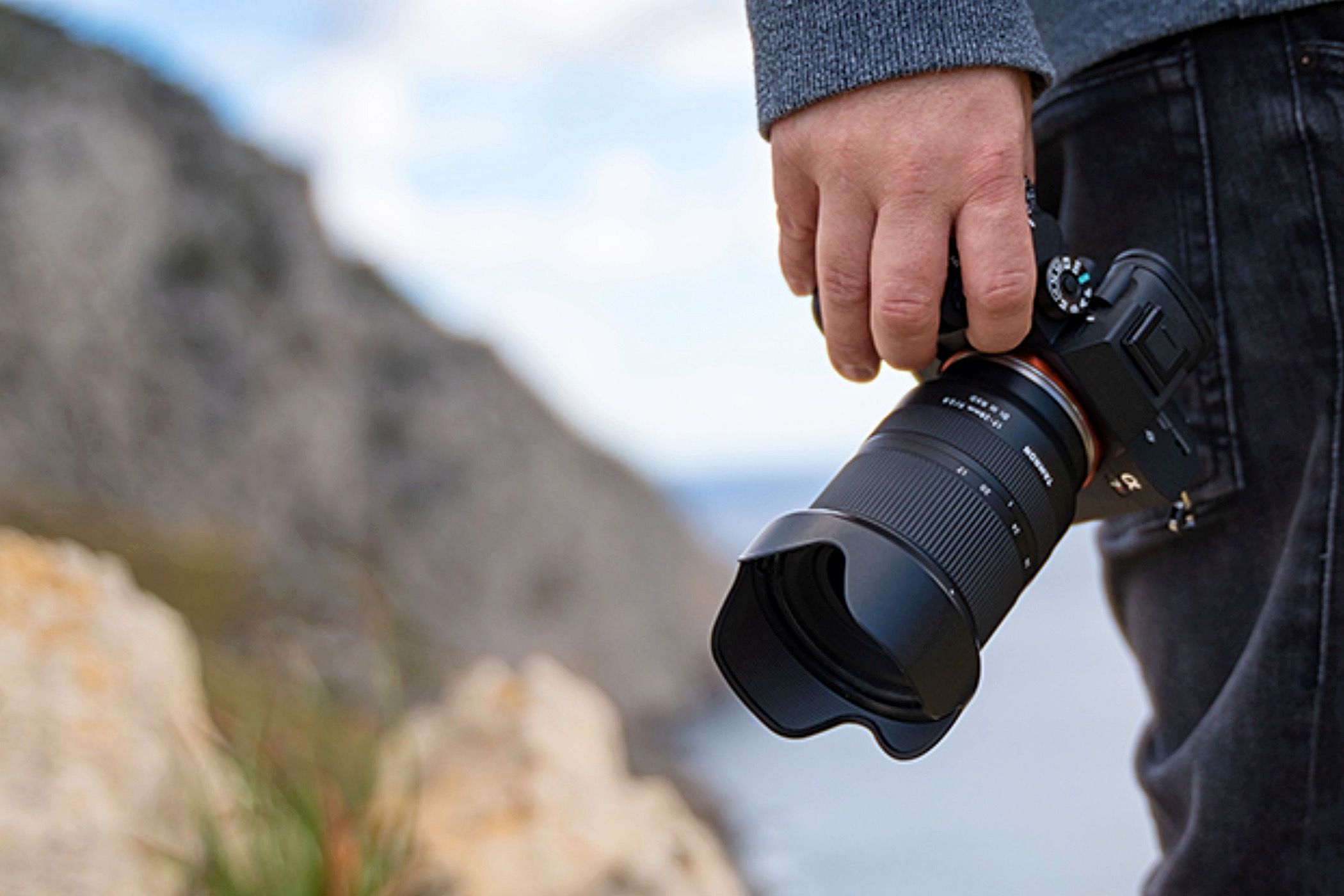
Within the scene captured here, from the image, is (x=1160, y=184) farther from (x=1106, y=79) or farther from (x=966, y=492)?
(x=966, y=492)

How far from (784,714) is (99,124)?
7.53 meters

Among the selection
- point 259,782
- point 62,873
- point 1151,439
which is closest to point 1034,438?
point 1151,439

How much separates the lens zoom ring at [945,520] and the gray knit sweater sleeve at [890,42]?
0.23 metres

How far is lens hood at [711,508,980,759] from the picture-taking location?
681 millimetres

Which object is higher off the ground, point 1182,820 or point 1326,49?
point 1326,49

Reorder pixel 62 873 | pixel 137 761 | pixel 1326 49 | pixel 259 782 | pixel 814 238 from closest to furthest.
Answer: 1. pixel 1326 49
2. pixel 814 238
3. pixel 62 873
4. pixel 137 761
5. pixel 259 782

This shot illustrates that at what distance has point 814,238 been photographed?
2.67ft

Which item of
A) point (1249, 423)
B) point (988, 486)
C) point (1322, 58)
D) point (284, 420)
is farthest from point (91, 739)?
point (284, 420)

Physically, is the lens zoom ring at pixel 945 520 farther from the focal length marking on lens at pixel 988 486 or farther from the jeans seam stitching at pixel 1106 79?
the jeans seam stitching at pixel 1106 79

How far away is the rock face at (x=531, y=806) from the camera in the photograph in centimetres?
166

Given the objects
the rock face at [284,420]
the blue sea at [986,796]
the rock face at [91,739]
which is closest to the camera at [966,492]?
the rock face at [91,739]

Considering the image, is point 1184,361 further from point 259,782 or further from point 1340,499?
point 259,782

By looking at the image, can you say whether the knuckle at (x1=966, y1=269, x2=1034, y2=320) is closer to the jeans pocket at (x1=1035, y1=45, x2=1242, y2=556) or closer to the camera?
the camera

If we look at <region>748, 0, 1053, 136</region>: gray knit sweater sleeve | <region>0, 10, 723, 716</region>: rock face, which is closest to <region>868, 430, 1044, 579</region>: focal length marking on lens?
<region>748, 0, 1053, 136</region>: gray knit sweater sleeve
